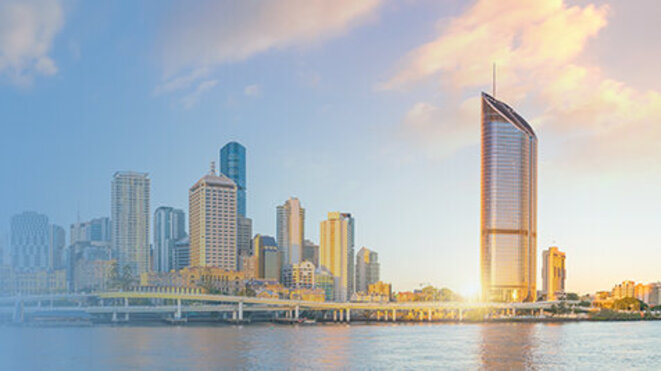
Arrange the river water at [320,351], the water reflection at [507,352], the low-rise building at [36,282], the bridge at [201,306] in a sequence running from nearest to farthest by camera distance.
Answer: the river water at [320,351] < the water reflection at [507,352] < the low-rise building at [36,282] < the bridge at [201,306]

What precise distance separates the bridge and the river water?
32.5 meters

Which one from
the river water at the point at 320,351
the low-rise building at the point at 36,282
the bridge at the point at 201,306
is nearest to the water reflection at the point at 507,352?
the river water at the point at 320,351

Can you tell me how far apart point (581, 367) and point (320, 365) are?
2197cm

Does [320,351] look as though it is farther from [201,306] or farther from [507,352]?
[201,306]

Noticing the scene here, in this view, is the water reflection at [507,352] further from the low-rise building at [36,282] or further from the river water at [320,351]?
the low-rise building at [36,282]

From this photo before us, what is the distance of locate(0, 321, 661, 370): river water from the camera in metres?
62.8

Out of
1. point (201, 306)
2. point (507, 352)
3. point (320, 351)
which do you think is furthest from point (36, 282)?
point (507, 352)

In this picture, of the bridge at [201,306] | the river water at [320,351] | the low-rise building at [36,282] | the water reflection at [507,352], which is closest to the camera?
the river water at [320,351]

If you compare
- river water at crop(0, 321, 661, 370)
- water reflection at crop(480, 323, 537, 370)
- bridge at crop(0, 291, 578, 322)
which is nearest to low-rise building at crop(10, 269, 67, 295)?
bridge at crop(0, 291, 578, 322)

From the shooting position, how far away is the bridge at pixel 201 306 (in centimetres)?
13625

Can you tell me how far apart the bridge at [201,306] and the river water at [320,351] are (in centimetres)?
3247

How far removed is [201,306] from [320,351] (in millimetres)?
81493

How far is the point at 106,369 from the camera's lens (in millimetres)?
58125

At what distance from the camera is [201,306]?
152125 mm
